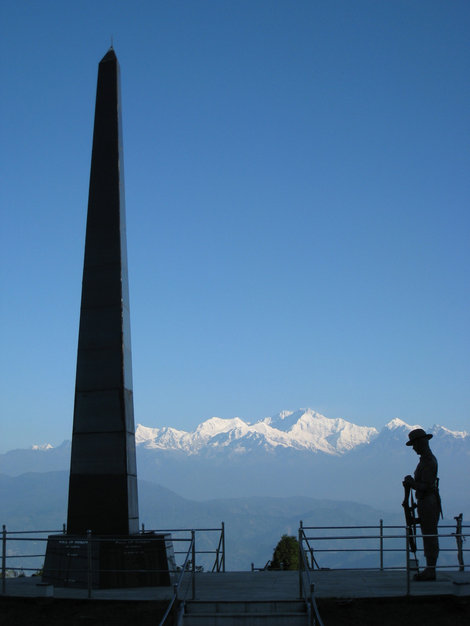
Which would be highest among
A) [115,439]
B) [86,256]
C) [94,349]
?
[86,256]

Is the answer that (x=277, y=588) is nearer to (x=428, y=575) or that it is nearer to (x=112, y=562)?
(x=428, y=575)

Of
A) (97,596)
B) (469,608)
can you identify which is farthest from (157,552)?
(469,608)

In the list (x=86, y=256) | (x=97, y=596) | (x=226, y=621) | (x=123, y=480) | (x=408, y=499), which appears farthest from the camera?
(x=86, y=256)

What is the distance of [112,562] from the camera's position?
15336 millimetres

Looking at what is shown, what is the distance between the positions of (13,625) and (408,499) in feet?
24.7

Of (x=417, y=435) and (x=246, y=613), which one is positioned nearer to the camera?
(x=246, y=613)

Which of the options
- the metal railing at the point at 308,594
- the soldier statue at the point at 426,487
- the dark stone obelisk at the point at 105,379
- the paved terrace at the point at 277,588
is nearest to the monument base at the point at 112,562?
the paved terrace at the point at 277,588

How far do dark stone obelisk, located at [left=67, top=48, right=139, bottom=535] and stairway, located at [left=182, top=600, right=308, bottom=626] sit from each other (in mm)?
4615

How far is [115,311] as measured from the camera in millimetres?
17234

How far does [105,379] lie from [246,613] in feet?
22.2

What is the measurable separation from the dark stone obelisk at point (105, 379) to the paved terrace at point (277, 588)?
1.91 m

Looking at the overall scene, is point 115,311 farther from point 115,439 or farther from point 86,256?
point 115,439

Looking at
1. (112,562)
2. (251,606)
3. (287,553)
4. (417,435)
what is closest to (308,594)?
(251,606)

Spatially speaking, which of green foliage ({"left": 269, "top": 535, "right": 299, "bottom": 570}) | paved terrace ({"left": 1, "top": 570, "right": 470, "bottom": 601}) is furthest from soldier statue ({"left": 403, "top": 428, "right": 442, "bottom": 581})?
green foliage ({"left": 269, "top": 535, "right": 299, "bottom": 570})
